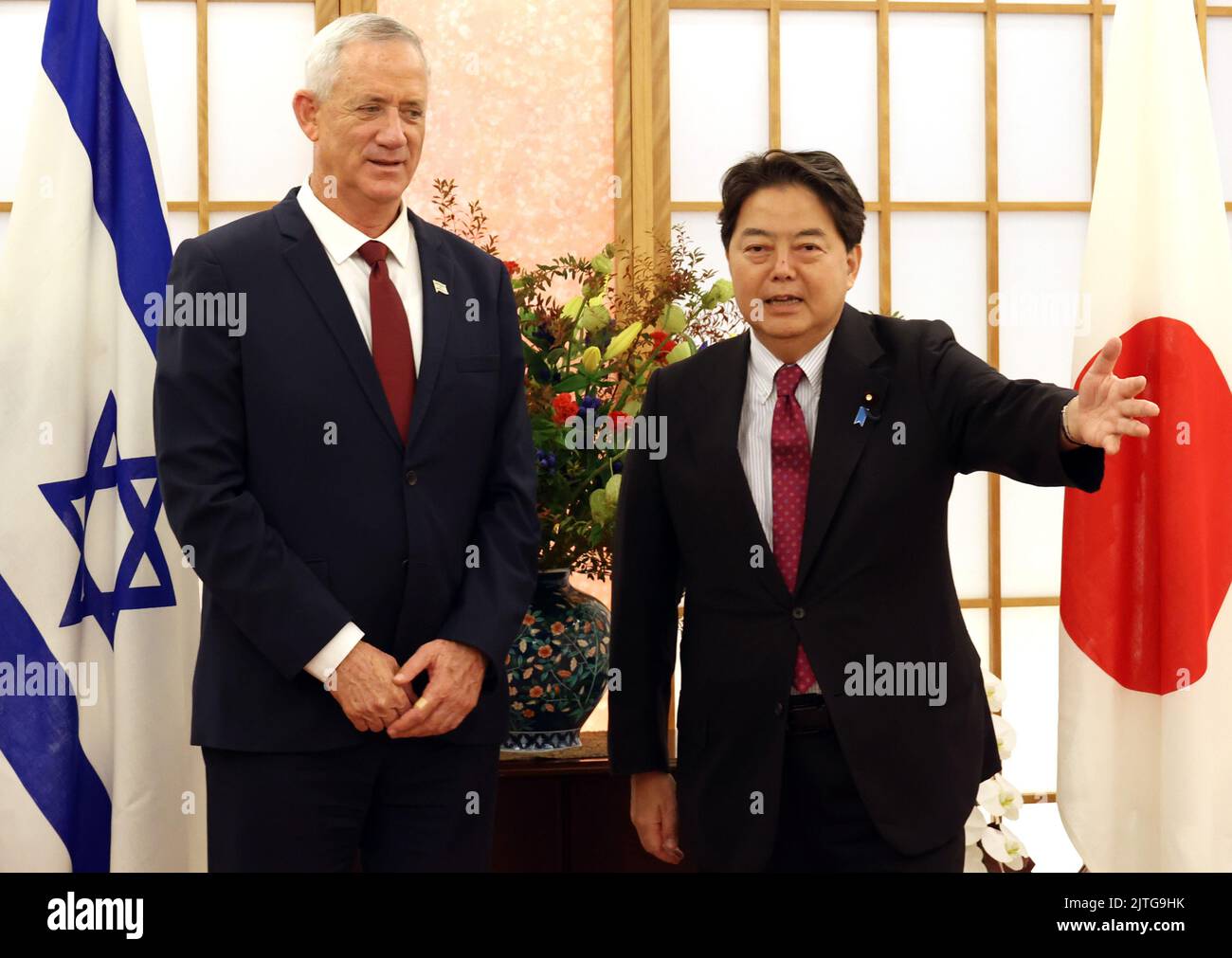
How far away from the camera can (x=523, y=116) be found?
3.42 m

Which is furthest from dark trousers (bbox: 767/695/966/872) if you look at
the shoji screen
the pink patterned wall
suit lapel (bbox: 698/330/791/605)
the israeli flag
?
the shoji screen

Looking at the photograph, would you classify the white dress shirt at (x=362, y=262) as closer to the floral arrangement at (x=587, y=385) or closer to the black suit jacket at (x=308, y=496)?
the black suit jacket at (x=308, y=496)

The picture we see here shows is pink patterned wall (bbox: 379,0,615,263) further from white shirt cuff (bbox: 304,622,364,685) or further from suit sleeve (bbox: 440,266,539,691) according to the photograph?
white shirt cuff (bbox: 304,622,364,685)

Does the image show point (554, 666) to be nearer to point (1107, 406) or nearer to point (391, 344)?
point (391, 344)

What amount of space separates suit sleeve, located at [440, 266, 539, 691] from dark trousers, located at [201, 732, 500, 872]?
0.15 metres

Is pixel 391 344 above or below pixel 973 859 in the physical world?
above

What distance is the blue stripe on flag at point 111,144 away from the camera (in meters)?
2.41

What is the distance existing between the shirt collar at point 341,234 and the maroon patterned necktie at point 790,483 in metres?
0.63

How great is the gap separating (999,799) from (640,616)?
3.71 ft

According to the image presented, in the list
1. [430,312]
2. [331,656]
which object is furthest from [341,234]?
[331,656]

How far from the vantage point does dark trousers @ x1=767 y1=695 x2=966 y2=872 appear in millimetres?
1663

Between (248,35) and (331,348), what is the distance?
204cm

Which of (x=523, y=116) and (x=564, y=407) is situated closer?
(x=564, y=407)

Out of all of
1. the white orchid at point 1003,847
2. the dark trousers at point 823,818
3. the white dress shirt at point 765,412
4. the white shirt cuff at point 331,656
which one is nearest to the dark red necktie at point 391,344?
the white shirt cuff at point 331,656
